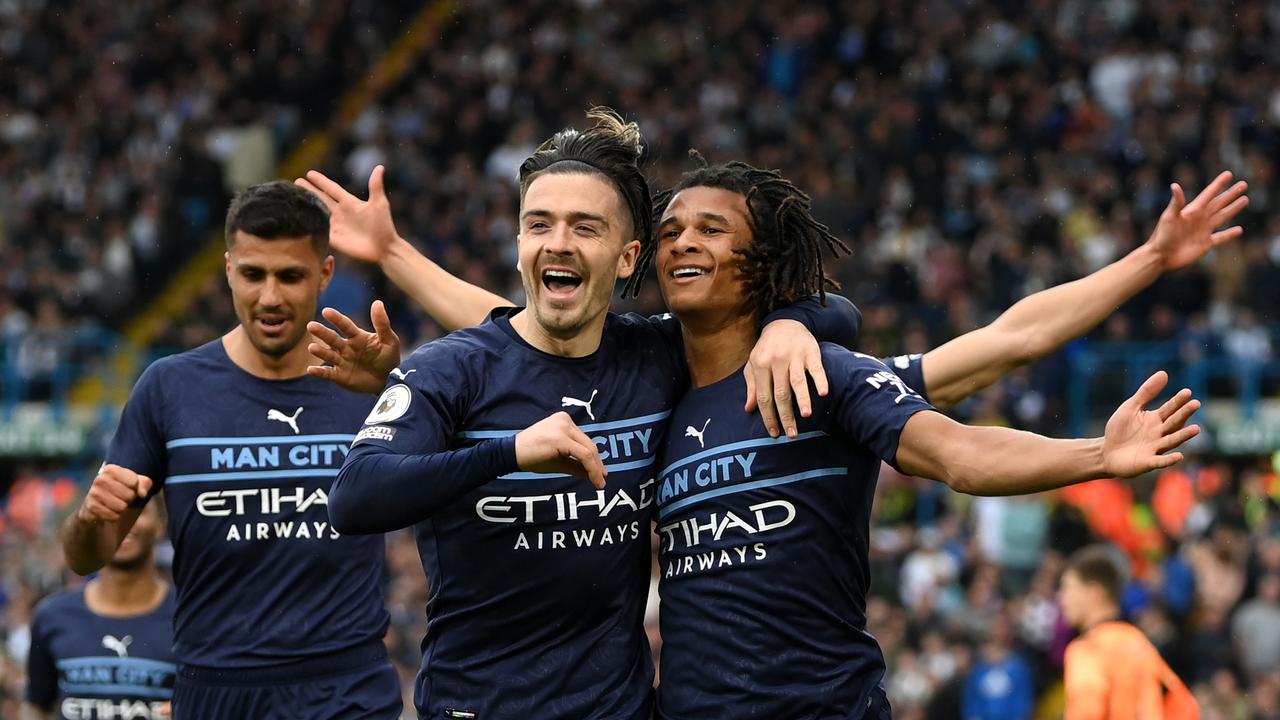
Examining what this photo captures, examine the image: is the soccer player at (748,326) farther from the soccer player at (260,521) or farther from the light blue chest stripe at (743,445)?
the soccer player at (260,521)

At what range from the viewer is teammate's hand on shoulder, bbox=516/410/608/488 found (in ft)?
13.6

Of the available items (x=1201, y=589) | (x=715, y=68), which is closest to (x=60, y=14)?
(x=715, y=68)

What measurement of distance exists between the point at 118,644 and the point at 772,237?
3.33m

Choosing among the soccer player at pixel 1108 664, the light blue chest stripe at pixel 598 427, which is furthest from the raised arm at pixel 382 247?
the soccer player at pixel 1108 664

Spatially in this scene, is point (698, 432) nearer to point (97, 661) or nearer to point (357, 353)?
point (357, 353)

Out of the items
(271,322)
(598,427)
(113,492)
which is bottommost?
(598,427)

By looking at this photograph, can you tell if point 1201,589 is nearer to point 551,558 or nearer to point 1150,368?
point 1150,368

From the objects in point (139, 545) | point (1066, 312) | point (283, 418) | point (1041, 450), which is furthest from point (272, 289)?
point (1041, 450)

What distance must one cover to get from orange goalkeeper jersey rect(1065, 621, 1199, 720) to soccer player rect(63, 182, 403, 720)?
3.87 metres

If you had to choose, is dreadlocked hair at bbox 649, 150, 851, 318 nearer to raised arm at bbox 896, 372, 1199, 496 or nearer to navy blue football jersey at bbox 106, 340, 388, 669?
raised arm at bbox 896, 372, 1199, 496

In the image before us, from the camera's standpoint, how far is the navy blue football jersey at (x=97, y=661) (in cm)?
673

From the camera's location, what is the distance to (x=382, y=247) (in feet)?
20.0

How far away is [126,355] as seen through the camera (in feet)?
63.5

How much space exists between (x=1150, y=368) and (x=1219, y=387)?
2.30 ft
